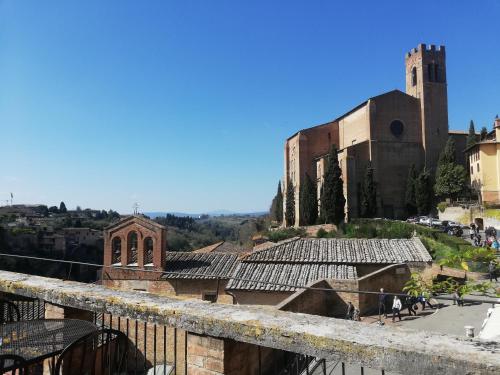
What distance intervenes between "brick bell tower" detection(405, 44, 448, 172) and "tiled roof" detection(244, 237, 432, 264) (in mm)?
32116

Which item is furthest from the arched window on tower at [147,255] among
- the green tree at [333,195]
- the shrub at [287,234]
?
the green tree at [333,195]

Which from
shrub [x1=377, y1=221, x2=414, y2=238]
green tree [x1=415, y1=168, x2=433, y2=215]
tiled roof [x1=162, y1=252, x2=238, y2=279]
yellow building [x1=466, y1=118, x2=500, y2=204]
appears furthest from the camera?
green tree [x1=415, y1=168, x2=433, y2=215]

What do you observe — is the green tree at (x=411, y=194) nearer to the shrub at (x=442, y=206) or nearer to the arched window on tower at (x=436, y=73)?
the shrub at (x=442, y=206)

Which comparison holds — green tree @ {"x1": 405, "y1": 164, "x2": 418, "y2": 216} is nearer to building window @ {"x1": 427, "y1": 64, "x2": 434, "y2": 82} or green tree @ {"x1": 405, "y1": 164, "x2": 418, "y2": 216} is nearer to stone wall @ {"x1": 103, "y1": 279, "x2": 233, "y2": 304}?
building window @ {"x1": 427, "y1": 64, "x2": 434, "y2": 82}

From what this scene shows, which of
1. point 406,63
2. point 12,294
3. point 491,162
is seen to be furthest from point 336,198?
point 12,294

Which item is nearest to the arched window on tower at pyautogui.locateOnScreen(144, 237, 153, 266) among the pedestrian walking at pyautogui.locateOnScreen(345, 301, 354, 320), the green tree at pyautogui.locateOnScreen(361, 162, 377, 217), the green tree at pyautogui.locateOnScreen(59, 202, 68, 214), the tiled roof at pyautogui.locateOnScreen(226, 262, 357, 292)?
the tiled roof at pyautogui.locateOnScreen(226, 262, 357, 292)

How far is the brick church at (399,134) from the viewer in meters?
46.1

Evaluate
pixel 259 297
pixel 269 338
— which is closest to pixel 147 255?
pixel 259 297

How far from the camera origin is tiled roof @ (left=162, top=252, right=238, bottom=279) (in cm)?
1767

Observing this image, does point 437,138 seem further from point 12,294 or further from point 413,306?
point 12,294

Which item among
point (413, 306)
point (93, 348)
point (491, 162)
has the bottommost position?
point (413, 306)

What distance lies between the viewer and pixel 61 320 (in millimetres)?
2846

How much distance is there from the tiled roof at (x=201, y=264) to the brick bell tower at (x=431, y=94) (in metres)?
37.1

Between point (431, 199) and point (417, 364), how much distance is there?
4598 centimetres
